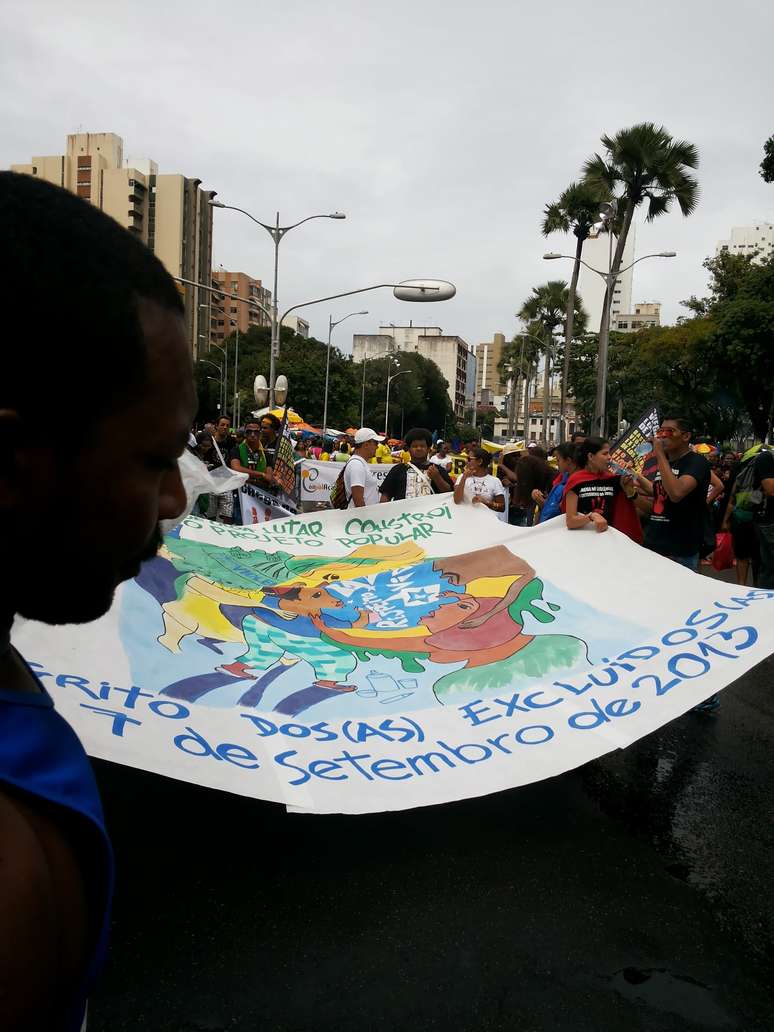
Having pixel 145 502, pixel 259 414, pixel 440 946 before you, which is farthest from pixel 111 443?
pixel 259 414

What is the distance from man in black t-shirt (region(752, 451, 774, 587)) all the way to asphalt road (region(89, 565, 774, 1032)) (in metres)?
3.07

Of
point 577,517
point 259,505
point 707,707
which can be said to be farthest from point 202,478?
point 707,707

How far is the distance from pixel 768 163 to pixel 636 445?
71.7ft

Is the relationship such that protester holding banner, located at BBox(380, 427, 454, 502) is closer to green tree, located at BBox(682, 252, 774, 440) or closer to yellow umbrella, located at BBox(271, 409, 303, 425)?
yellow umbrella, located at BBox(271, 409, 303, 425)

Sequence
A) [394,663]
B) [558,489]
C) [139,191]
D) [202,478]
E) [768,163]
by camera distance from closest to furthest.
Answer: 1. [394,663]
2. [558,489]
3. [202,478]
4. [768,163]
5. [139,191]

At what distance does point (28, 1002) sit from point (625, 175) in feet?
100

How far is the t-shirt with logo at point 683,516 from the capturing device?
5766 millimetres

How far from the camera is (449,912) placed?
3.16m

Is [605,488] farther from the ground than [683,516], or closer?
farther from the ground

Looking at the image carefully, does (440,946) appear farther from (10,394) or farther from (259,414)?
(259,414)

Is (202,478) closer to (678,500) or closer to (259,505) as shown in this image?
(259,505)

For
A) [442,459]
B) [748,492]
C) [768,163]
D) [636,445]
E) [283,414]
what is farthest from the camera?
[768,163]

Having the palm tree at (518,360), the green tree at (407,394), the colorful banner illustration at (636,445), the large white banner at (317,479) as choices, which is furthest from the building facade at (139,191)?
the colorful banner illustration at (636,445)

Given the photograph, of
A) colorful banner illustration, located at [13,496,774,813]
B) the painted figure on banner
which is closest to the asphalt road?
colorful banner illustration, located at [13,496,774,813]
